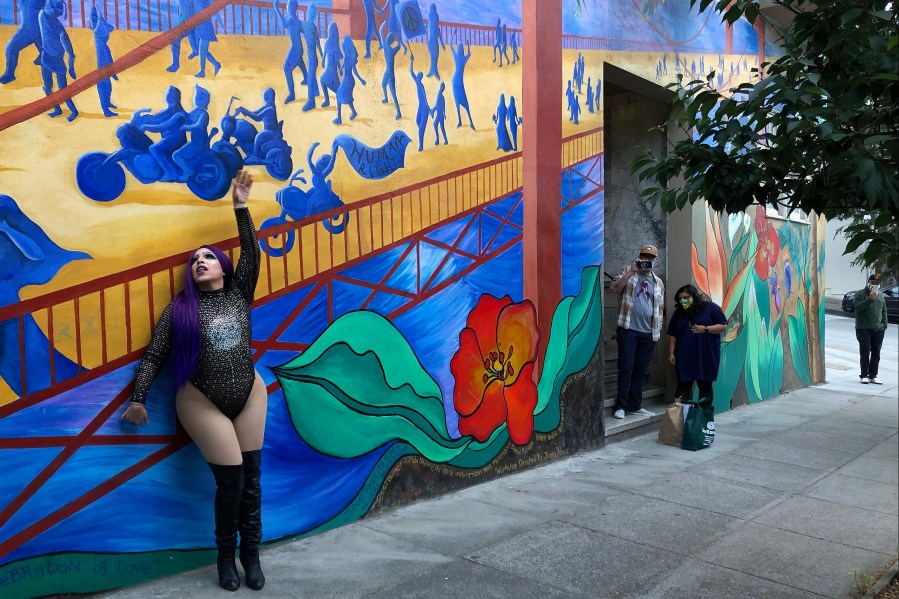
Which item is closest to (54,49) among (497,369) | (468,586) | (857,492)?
(468,586)

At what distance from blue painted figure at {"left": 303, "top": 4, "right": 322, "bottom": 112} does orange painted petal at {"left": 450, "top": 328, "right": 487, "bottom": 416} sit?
210 centimetres

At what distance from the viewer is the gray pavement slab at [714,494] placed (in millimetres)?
5523

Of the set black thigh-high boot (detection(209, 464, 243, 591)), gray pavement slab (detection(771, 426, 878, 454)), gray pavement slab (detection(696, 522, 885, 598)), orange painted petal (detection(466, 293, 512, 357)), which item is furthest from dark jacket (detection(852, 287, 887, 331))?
black thigh-high boot (detection(209, 464, 243, 591))

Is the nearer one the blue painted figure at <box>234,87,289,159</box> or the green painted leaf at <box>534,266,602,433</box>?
the blue painted figure at <box>234,87,289,159</box>

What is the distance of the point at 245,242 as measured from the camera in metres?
4.03

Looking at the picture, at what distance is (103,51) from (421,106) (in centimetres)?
225

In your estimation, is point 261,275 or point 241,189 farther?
point 261,275

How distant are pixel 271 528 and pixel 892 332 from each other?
2432 centimetres

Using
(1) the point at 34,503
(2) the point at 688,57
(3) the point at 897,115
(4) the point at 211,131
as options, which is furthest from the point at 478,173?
(2) the point at 688,57

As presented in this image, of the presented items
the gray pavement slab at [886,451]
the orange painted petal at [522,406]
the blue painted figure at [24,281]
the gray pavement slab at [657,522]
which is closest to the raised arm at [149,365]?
the blue painted figure at [24,281]

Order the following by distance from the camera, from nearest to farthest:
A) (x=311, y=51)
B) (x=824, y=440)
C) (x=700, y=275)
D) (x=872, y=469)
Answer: (x=311, y=51), (x=872, y=469), (x=824, y=440), (x=700, y=275)

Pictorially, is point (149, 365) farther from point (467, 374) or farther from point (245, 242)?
point (467, 374)

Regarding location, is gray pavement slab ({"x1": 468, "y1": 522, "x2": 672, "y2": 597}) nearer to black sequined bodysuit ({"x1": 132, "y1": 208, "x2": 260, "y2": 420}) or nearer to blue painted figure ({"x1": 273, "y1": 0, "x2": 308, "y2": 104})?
black sequined bodysuit ({"x1": 132, "y1": 208, "x2": 260, "y2": 420})

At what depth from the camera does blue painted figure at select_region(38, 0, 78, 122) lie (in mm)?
3484
